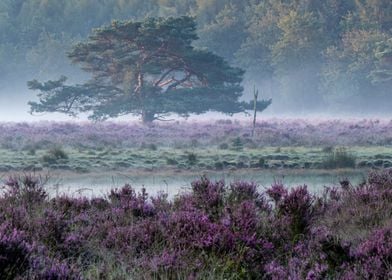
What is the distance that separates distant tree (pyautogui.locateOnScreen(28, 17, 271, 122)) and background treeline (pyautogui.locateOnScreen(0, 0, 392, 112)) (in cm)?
2461

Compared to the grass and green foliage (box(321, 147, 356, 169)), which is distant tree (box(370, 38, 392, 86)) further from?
green foliage (box(321, 147, 356, 169))

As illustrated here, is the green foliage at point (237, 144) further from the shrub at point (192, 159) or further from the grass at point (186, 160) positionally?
the shrub at point (192, 159)

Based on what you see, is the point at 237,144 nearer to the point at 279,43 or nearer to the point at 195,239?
the point at 195,239

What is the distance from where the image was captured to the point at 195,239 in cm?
679

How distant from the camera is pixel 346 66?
259ft

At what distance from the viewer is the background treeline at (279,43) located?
7875cm

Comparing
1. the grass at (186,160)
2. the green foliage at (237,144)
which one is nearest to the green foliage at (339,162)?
the grass at (186,160)

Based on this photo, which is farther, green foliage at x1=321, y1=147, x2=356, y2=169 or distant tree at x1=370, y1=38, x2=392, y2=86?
distant tree at x1=370, y1=38, x2=392, y2=86

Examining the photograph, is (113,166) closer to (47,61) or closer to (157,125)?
(157,125)

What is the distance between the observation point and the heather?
5891 millimetres

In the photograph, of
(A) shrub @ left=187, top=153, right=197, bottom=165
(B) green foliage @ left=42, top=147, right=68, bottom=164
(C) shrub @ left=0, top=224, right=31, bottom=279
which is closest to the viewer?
(C) shrub @ left=0, top=224, right=31, bottom=279

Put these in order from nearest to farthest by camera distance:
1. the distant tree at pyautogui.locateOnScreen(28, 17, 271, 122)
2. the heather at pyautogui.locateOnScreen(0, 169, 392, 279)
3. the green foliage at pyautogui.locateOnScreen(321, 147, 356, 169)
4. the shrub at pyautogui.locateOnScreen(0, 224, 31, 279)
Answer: the shrub at pyautogui.locateOnScreen(0, 224, 31, 279)
the heather at pyautogui.locateOnScreen(0, 169, 392, 279)
the green foliage at pyautogui.locateOnScreen(321, 147, 356, 169)
the distant tree at pyautogui.locateOnScreen(28, 17, 271, 122)

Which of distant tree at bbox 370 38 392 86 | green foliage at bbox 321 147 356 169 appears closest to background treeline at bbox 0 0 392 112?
distant tree at bbox 370 38 392 86

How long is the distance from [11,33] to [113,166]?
71.8 m
